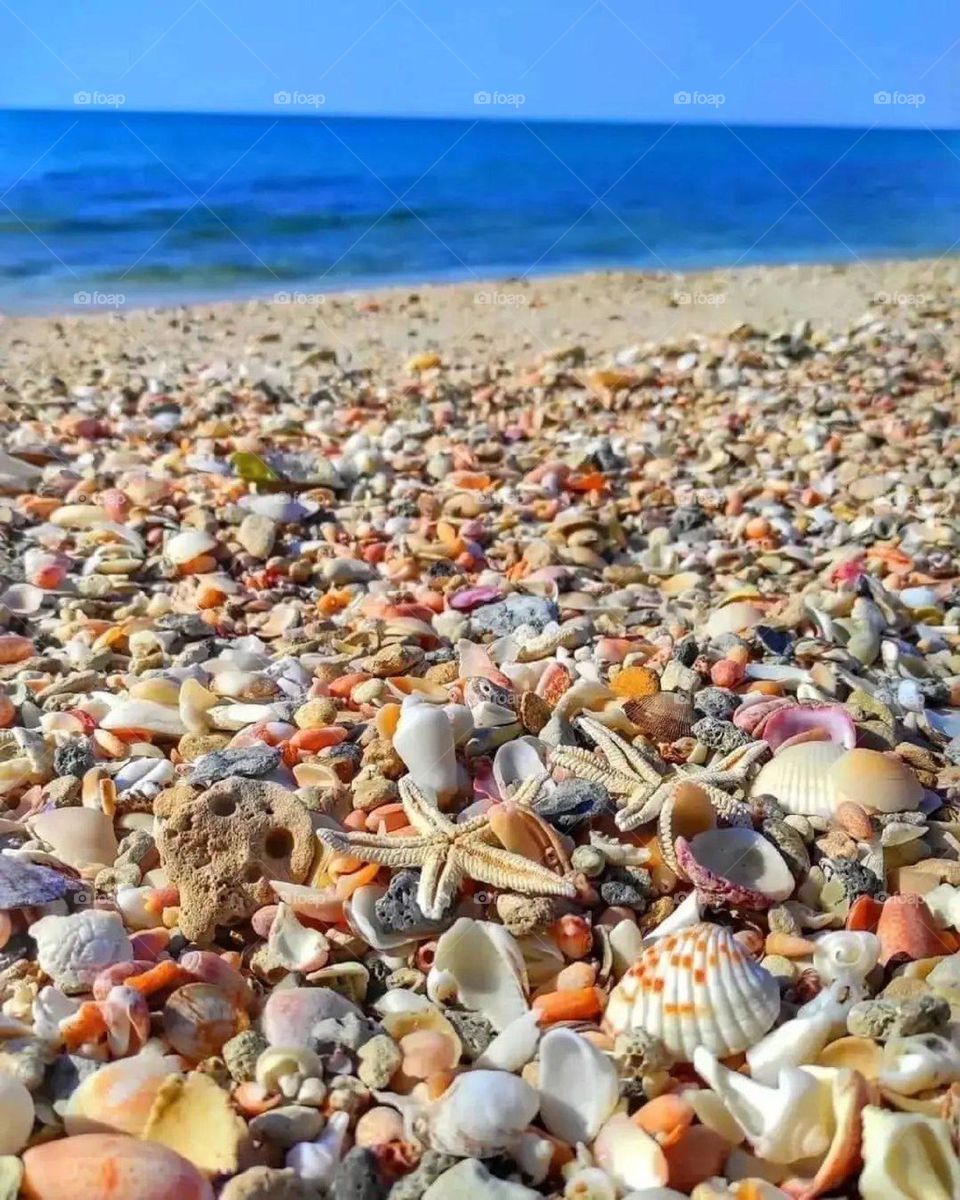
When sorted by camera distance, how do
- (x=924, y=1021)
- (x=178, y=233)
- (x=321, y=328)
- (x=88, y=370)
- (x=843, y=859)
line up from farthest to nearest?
(x=178, y=233), (x=321, y=328), (x=88, y=370), (x=843, y=859), (x=924, y=1021)

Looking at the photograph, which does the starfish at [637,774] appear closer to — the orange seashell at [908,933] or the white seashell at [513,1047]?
the orange seashell at [908,933]

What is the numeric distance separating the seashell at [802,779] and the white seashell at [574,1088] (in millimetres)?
733

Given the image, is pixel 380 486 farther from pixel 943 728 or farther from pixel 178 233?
pixel 178 233

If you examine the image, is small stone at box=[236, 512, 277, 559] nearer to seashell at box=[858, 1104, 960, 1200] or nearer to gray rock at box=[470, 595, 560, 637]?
gray rock at box=[470, 595, 560, 637]

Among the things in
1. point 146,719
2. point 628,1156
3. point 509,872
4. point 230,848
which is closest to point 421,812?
point 509,872

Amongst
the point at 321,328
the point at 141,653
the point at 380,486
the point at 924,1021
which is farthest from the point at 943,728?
the point at 321,328

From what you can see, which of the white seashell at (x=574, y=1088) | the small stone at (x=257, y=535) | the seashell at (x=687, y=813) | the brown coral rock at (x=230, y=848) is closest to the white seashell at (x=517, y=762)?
the seashell at (x=687, y=813)

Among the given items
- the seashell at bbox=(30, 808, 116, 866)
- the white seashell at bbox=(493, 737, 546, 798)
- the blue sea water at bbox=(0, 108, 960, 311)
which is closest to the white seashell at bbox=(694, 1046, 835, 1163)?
the white seashell at bbox=(493, 737, 546, 798)

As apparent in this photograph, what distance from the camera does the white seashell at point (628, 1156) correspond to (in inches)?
53.1

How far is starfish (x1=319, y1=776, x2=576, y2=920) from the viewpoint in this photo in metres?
1.71

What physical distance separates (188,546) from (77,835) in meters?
1.78

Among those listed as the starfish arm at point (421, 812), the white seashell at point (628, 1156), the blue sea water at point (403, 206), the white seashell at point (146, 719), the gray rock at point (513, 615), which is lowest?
the white seashell at point (628, 1156)

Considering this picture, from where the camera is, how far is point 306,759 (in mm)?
2143

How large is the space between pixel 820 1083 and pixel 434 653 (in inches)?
60.7
